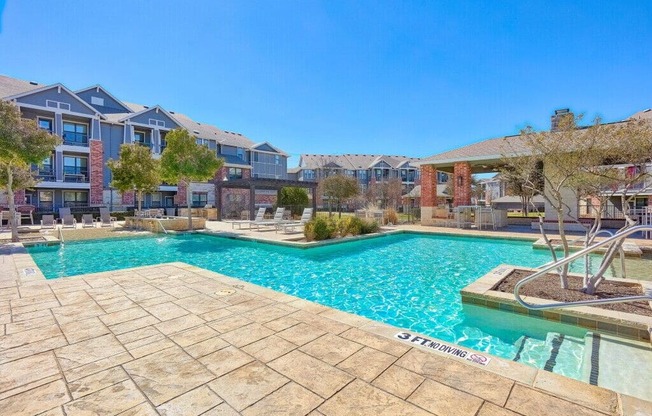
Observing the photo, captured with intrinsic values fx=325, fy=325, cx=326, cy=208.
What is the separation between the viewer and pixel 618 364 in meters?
3.19

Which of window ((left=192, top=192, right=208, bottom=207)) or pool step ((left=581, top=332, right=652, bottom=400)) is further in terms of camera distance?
window ((left=192, top=192, right=208, bottom=207))

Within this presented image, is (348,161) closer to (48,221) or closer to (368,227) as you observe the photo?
(368,227)

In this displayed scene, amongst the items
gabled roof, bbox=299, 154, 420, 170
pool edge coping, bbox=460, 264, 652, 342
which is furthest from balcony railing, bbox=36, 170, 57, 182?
gabled roof, bbox=299, 154, 420, 170

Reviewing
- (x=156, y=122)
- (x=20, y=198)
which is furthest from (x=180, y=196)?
(x=20, y=198)

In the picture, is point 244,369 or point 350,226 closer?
point 244,369

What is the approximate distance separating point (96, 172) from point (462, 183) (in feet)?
86.4

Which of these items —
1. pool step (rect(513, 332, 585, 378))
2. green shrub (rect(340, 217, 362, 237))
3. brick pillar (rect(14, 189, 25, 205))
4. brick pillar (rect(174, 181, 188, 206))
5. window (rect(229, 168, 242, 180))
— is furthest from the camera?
window (rect(229, 168, 242, 180))

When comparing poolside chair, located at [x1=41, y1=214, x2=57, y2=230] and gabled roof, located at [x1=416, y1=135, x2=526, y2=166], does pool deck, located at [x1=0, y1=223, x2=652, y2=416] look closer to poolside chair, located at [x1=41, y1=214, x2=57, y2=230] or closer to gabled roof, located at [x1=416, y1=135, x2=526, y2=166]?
gabled roof, located at [x1=416, y1=135, x2=526, y2=166]

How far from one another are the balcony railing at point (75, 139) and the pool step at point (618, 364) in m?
30.6

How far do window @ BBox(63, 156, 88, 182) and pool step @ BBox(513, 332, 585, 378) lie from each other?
2984 centimetres

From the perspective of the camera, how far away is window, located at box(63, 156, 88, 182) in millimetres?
24328

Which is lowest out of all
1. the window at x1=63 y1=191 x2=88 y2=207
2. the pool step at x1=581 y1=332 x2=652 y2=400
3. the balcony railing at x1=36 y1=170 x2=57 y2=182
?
the pool step at x1=581 y1=332 x2=652 y2=400

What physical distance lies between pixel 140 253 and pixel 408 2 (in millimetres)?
11925

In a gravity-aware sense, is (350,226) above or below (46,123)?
below
